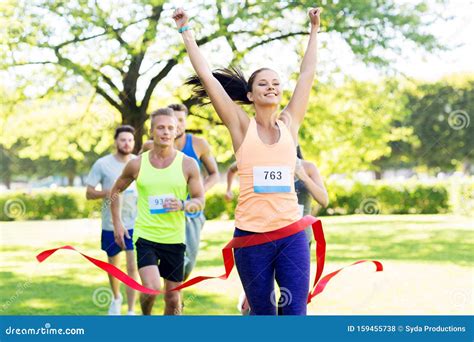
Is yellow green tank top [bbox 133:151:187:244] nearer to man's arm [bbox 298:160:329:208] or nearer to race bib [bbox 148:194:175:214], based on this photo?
race bib [bbox 148:194:175:214]

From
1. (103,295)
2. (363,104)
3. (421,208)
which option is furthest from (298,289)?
(421,208)

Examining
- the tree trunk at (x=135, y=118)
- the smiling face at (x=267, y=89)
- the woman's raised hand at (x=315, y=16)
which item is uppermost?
the tree trunk at (x=135, y=118)

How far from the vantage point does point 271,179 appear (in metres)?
3.27

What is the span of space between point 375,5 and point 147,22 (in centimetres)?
371

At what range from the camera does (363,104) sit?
13.2 m

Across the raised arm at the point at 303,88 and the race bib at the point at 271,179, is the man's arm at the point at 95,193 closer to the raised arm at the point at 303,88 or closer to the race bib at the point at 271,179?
the raised arm at the point at 303,88

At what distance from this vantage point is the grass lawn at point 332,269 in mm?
7203

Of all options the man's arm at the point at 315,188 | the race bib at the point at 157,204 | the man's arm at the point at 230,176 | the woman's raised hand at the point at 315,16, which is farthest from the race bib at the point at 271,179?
the man's arm at the point at 230,176

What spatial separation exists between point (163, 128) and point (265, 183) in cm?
135

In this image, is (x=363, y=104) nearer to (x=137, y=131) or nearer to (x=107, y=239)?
(x=137, y=131)

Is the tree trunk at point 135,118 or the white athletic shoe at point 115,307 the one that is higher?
the tree trunk at point 135,118

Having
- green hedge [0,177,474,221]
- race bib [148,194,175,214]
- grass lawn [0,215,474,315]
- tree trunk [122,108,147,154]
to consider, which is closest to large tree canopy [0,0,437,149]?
tree trunk [122,108,147,154]

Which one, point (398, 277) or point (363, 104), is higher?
point (363, 104)

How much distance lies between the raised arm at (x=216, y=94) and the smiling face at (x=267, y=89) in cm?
10
